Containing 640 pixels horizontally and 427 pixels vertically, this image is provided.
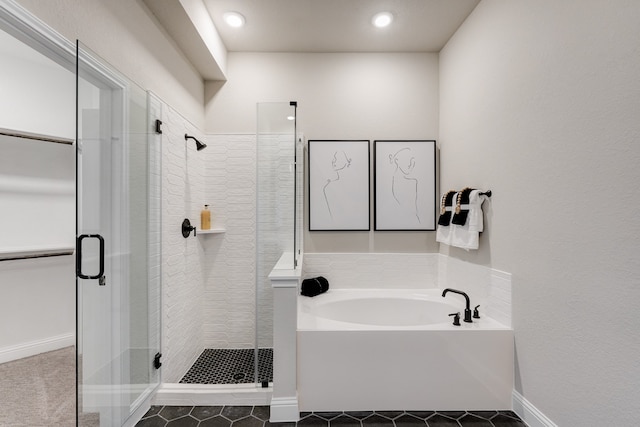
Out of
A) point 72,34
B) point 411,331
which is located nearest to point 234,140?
point 72,34

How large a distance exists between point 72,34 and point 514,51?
7.66 feet

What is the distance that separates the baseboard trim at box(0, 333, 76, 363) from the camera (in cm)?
242

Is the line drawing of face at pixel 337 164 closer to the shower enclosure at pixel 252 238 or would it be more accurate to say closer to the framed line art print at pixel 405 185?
the framed line art print at pixel 405 185

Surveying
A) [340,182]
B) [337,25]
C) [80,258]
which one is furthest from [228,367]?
[337,25]

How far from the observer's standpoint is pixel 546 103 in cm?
154

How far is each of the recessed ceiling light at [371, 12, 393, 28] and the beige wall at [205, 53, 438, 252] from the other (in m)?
0.40

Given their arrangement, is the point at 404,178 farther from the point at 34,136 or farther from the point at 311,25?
the point at 34,136

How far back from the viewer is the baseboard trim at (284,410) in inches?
68.5

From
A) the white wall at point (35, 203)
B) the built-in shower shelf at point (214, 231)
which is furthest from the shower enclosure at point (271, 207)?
the white wall at point (35, 203)

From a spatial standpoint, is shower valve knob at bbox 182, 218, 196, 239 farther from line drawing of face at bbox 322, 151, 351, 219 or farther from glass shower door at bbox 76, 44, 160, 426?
line drawing of face at bbox 322, 151, 351, 219

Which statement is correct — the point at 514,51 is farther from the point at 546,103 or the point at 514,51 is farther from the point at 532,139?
the point at 532,139

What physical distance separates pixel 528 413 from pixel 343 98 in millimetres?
2709

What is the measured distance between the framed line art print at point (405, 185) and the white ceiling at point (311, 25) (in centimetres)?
91

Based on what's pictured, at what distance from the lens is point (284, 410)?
1745 millimetres
